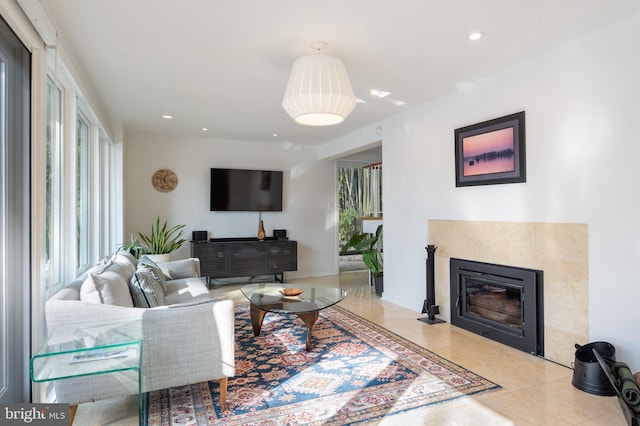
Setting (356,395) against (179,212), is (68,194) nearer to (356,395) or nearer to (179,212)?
(356,395)

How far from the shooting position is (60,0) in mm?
2275

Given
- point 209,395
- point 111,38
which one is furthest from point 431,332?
point 111,38

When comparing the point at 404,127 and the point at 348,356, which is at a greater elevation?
the point at 404,127

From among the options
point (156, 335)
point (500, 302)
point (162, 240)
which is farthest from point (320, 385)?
point (162, 240)

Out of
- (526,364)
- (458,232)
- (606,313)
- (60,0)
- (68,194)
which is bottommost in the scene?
(526,364)

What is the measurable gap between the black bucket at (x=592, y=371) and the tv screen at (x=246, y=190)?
507 cm

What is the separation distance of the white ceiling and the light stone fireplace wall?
4.81 ft

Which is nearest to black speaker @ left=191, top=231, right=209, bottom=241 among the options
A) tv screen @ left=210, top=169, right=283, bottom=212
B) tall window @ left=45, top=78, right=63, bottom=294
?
tv screen @ left=210, top=169, right=283, bottom=212

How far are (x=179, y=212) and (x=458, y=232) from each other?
14.6 ft

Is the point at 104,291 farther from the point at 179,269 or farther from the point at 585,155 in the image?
the point at 585,155

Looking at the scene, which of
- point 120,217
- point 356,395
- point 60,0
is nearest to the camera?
point 60,0

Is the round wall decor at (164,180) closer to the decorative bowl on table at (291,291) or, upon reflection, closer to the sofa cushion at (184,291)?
the sofa cushion at (184,291)

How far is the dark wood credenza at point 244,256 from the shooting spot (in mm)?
5926

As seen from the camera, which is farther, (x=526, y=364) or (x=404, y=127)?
(x=404, y=127)
